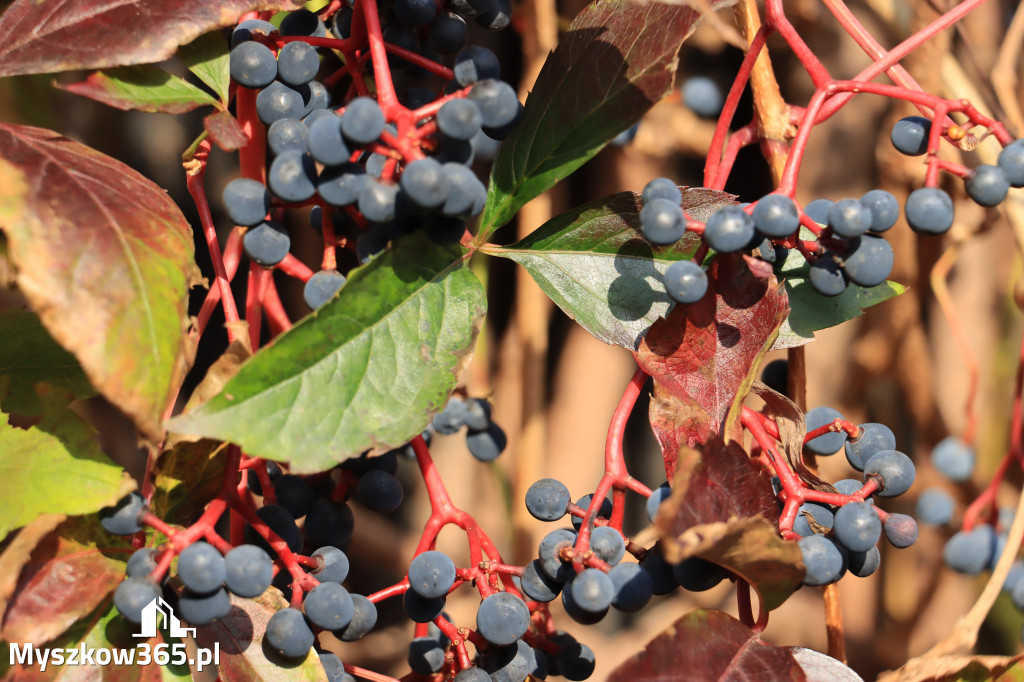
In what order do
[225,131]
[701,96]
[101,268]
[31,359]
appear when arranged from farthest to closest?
[701,96]
[31,359]
[225,131]
[101,268]

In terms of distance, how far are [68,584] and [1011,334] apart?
5.07 ft

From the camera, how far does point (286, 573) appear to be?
2.42 ft

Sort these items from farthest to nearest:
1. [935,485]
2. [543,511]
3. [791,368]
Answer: [935,485], [791,368], [543,511]

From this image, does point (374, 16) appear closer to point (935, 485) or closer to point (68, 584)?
point (68, 584)

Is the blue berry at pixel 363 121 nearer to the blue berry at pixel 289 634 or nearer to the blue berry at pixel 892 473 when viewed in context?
the blue berry at pixel 289 634

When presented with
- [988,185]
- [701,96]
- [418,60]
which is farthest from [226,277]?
[701,96]

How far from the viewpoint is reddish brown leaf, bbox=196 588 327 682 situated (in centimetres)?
64

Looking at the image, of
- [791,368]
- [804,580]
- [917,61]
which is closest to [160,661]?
[804,580]

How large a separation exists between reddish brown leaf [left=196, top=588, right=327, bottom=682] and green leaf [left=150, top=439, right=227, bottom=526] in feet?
Result: 0.28

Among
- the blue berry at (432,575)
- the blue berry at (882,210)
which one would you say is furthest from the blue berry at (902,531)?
the blue berry at (432,575)

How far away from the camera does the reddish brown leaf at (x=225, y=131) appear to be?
63 cm

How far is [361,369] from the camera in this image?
23.0 inches

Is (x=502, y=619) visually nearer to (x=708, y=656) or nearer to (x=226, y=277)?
(x=708, y=656)

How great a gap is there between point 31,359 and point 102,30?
33 centimetres
